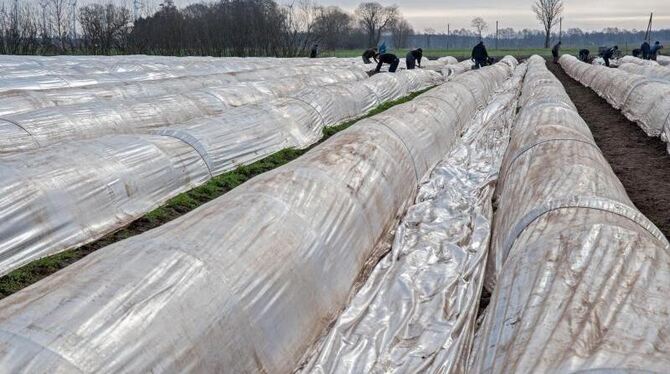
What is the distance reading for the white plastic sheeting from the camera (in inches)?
113

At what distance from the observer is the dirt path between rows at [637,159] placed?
7020 mm

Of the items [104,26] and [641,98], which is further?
[104,26]

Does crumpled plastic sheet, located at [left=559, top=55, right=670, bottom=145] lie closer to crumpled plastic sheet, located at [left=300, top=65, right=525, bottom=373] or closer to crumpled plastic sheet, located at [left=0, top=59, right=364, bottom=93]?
crumpled plastic sheet, located at [left=300, top=65, right=525, bottom=373]

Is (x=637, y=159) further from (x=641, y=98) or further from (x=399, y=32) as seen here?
(x=399, y=32)

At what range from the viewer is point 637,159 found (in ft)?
31.7

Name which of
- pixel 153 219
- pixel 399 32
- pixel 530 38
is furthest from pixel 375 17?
pixel 153 219

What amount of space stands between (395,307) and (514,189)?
6.40 feet

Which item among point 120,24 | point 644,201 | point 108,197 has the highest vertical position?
point 120,24

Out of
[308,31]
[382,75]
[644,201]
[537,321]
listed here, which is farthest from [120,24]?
[537,321]

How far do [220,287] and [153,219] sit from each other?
141 inches

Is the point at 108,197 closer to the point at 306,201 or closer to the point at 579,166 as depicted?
the point at 306,201

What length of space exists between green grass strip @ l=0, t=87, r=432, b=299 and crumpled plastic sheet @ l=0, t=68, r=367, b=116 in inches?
124

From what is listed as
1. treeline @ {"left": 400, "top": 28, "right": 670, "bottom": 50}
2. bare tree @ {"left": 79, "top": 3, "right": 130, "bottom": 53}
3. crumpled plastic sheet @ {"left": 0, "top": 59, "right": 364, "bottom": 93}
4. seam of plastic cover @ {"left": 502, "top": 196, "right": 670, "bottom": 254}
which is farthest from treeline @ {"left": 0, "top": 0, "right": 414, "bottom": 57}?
treeline @ {"left": 400, "top": 28, "right": 670, "bottom": 50}

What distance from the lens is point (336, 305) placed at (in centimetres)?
454
